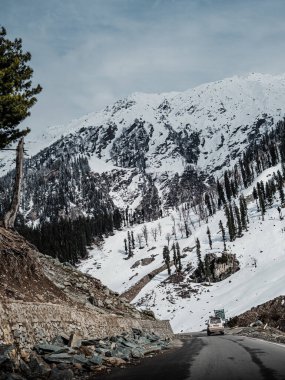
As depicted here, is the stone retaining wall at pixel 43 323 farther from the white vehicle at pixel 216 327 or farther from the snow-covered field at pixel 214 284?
Answer: the snow-covered field at pixel 214 284

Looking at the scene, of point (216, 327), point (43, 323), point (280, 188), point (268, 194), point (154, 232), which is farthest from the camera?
point (154, 232)

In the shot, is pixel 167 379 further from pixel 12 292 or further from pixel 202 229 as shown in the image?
pixel 202 229

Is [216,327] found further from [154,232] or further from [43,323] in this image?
[154,232]

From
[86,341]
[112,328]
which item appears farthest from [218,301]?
[86,341]

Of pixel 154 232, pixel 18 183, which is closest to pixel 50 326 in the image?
pixel 18 183

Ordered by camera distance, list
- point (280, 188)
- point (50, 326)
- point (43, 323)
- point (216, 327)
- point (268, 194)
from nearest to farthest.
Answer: point (43, 323)
point (50, 326)
point (216, 327)
point (280, 188)
point (268, 194)

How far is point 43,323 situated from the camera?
489 inches

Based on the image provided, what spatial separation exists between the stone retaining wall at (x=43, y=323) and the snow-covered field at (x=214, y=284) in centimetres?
5018

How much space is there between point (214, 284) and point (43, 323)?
93.2 metres

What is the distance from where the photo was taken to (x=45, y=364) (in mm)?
10625

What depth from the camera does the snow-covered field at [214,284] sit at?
7569 cm

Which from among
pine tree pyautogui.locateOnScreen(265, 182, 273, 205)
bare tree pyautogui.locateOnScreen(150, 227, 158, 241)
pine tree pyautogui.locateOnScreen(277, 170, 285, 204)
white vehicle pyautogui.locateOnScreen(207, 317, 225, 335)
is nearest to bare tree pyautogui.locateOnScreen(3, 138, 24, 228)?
white vehicle pyautogui.locateOnScreen(207, 317, 225, 335)

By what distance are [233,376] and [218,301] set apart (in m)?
76.4

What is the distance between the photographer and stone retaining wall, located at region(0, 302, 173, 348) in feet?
34.4
